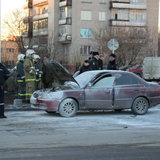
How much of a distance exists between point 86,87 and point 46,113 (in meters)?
1.76

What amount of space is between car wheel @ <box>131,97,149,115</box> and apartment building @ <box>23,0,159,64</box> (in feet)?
166

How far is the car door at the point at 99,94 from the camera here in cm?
1344

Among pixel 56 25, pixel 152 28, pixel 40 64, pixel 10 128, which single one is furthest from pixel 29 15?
pixel 10 128

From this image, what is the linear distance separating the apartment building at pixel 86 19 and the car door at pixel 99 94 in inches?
2005

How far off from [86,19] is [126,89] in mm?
55289

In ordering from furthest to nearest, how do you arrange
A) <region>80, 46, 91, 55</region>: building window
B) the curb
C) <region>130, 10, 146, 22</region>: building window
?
1. <region>130, 10, 146, 22</region>: building window
2. <region>80, 46, 91, 55</region>: building window
3. the curb

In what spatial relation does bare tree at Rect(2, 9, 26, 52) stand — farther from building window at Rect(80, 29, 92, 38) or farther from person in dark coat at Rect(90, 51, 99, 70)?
person in dark coat at Rect(90, 51, 99, 70)

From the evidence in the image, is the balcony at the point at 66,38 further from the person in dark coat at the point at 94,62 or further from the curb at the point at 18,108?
the curb at the point at 18,108

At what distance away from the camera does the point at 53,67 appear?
1661 cm

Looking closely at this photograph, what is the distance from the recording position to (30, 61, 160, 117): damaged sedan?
1318 centimetres

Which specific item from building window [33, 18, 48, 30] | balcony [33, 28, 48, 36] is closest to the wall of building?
balcony [33, 28, 48, 36]

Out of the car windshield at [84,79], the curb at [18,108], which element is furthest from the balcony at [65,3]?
the car windshield at [84,79]

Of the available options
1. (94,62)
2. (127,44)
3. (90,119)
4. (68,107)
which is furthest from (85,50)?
(90,119)

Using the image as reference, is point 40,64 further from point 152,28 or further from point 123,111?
point 152,28
